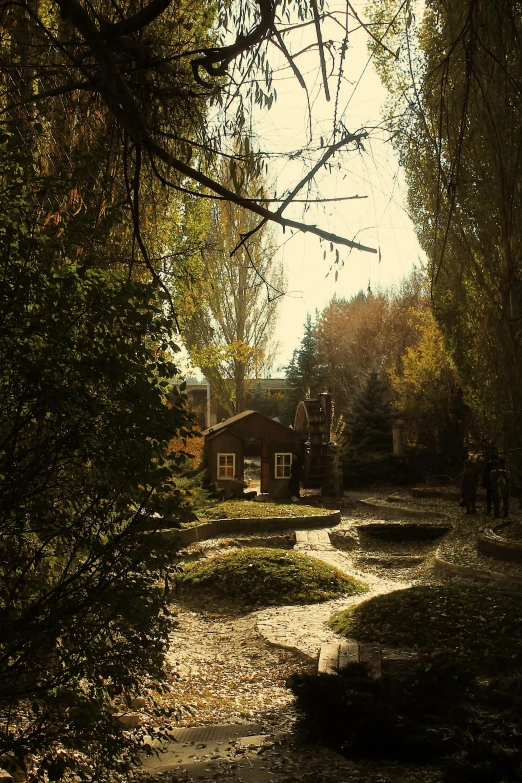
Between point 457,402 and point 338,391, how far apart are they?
652 inches

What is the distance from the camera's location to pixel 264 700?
577cm

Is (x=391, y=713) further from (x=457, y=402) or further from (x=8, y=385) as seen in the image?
(x=457, y=402)

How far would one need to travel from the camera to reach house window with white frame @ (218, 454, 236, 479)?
1839cm

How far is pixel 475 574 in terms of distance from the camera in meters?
9.72

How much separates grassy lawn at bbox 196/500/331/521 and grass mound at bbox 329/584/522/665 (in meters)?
6.87

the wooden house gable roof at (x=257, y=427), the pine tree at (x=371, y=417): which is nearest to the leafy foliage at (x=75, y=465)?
the wooden house gable roof at (x=257, y=427)

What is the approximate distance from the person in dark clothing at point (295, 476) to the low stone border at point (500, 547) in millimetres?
7413

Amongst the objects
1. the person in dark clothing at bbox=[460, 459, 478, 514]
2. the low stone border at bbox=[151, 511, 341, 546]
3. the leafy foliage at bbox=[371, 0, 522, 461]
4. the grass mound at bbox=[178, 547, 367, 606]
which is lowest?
the grass mound at bbox=[178, 547, 367, 606]

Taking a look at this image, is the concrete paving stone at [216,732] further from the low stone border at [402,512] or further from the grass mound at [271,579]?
the low stone border at [402,512]

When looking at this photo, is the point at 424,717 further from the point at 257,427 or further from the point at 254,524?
the point at 257,427

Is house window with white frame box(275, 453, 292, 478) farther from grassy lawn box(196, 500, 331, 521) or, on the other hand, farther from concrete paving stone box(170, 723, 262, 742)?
concrete paving stone box(170, 723, 262, 742)

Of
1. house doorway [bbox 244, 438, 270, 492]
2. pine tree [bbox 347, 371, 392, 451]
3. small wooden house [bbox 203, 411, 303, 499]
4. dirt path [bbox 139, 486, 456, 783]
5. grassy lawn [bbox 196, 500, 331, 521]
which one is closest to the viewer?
dirt path [bbox 139, 486, 456, 783]

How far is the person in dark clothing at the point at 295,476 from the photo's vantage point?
18438mm

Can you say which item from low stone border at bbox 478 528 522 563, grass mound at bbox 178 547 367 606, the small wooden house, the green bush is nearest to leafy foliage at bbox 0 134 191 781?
the green bush
